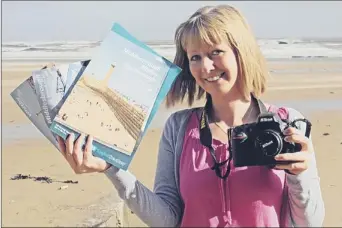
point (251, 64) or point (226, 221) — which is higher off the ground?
point (251, 64)

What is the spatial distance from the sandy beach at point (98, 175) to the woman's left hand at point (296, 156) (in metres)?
0.31

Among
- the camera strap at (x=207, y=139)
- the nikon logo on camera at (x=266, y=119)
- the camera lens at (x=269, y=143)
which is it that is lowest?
the camera strap at (x=207, y=139)

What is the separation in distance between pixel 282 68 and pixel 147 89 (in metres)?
6.80

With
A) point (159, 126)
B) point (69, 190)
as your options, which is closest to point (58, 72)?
point (69, 190)

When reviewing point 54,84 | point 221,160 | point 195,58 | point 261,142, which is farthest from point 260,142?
point 54,84

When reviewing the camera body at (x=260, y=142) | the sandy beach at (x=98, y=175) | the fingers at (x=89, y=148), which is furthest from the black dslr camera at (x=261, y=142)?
the fingers at (x=89, y=148)

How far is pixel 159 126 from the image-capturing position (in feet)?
15.9

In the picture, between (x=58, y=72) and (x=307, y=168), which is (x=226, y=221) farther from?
(x=58, y=72)

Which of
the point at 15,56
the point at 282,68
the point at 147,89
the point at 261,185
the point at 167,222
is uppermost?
the point at 147,89

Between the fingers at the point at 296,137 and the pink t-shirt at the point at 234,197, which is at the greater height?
the fingers at the point at 296,137

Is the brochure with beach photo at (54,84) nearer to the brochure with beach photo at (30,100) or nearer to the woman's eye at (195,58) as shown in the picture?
the brochure with beach photo at (30,100)

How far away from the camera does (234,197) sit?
1.36m

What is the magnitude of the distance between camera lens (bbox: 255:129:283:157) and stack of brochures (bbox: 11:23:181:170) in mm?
257

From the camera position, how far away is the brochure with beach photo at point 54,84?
3.85 ft
